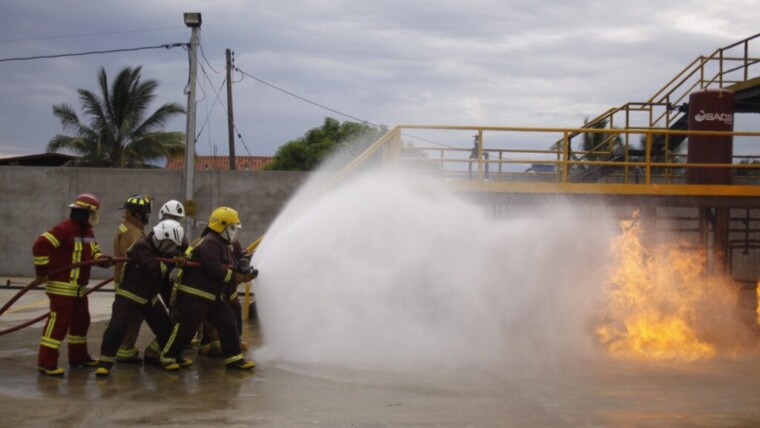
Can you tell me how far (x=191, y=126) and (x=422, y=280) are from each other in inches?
482

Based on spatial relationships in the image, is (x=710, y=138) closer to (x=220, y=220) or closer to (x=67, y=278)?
(x=220, y=220)

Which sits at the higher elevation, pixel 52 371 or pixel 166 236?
pixel 166 236

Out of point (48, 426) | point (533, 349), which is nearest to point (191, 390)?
point (48, 426)

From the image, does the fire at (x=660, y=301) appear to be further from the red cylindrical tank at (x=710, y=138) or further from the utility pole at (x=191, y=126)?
the utility pole at (x=191, y=126)

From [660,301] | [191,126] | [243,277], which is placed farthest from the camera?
[191,126]

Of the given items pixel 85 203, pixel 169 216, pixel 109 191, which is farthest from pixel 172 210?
pixel 109 191

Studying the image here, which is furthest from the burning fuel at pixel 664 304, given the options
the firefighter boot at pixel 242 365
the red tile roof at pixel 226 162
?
the red tile roof at pixel 226 162

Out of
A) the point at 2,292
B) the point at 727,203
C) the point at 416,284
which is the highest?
the point at 727,203

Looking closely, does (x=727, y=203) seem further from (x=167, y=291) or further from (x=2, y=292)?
(x=2, y=292)

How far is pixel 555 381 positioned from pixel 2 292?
15.4 metres

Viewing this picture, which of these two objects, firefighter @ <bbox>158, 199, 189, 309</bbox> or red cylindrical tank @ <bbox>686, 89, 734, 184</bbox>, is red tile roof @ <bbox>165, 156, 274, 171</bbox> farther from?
firefighter @ <bbox>158, 199, 189, 309</bbox>

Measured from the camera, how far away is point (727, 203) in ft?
38.0

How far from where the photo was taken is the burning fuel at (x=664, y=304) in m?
10.8

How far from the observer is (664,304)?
11.4 meters
